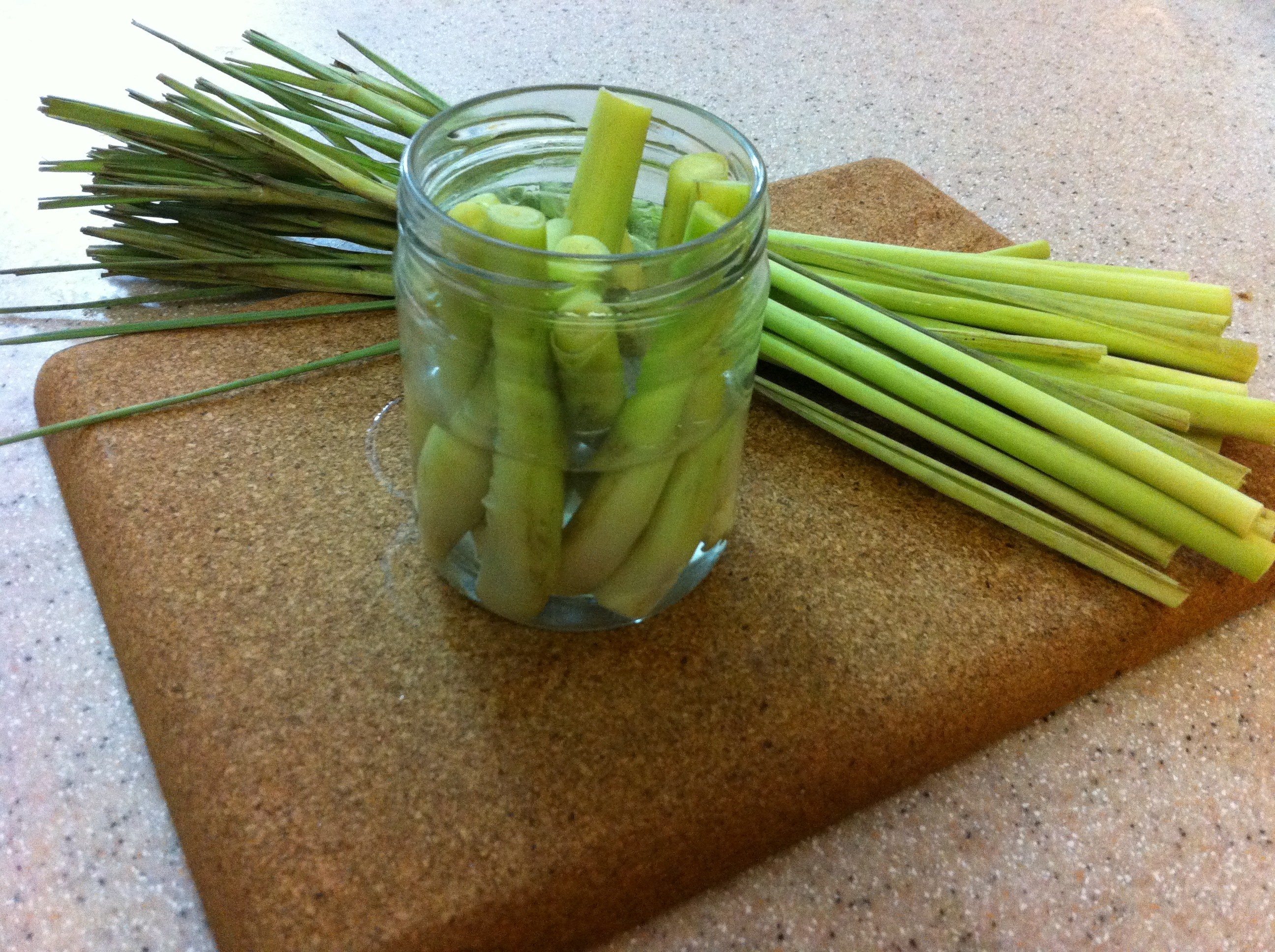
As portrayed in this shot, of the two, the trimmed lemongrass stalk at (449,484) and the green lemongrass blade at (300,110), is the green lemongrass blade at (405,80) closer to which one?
the green lemongrass blade at (300,110)

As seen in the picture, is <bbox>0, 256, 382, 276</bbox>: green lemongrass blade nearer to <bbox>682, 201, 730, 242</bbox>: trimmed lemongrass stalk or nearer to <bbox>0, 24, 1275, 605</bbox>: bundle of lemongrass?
<bbox>0, 24, 1275, 605</bbox>: bundle of lemongrass

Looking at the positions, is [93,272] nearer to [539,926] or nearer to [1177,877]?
[539,926]

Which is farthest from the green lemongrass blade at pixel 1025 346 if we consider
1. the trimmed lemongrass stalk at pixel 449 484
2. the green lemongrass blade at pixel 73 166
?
the green lemongrass blade at pixel 73 166

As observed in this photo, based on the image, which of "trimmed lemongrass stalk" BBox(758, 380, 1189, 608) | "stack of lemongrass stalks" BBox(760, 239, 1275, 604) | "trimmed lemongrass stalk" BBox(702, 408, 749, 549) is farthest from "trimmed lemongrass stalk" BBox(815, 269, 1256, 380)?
"trimmed lemongrass stalk" BBox(702, 408, 749, 549)

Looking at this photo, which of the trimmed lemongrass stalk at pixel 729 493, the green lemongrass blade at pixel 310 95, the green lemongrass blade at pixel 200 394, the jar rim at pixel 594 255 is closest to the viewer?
the jar rim at pixel 594 255

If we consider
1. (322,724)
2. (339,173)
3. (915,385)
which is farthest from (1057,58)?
(322,724)

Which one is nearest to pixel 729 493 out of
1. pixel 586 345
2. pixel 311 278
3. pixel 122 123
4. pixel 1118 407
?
pixel 586 345

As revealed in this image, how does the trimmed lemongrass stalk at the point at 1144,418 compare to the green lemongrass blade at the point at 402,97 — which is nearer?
the trimmed lemongrass stalk at the point at 1144,418
